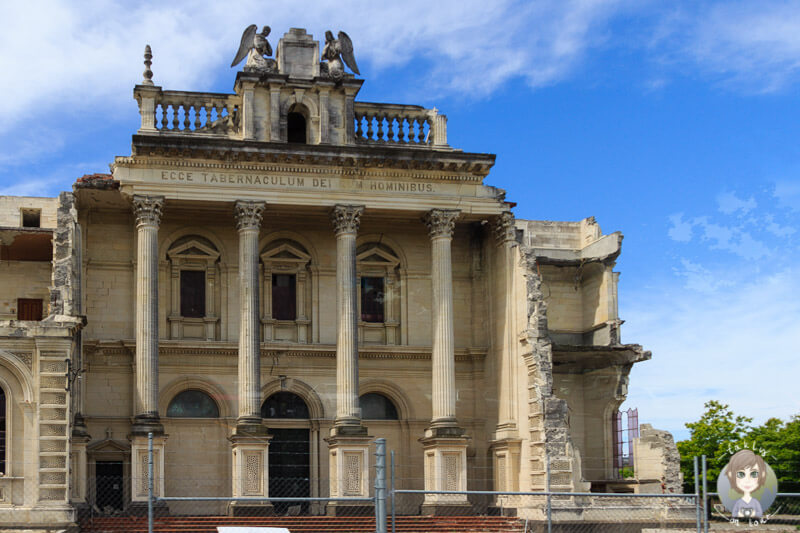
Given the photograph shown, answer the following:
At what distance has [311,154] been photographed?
36688mm

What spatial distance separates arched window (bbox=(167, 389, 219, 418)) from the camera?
38281 millimetres

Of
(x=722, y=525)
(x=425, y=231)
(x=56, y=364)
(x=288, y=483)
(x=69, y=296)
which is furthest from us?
(x=425, y=231)

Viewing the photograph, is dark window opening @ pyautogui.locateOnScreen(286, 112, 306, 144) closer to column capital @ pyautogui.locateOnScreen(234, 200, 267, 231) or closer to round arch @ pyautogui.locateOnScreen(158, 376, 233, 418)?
column capital @ pyautogui.locateOnScreen(234, 200, 267, 231)

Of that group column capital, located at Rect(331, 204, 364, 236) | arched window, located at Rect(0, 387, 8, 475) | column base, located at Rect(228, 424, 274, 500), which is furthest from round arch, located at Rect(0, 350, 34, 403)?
column capital, located at Rect(331, 204, 364, 236)

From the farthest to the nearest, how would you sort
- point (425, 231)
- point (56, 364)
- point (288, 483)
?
point (425, 231) < point (288, 483) < point (56, 364)

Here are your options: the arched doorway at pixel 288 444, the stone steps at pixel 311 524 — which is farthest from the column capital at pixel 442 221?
the stone steps at pixel 311 524

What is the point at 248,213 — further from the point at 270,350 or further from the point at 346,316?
the point at 270,350

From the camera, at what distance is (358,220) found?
37.1 m

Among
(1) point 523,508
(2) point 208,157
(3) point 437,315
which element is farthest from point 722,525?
(2) point 208,157

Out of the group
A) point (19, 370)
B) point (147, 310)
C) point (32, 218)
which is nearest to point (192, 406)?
point (147, 310)

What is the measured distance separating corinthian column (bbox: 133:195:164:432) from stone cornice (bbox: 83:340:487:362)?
95.6 inches

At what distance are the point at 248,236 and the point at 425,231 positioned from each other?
7.11m

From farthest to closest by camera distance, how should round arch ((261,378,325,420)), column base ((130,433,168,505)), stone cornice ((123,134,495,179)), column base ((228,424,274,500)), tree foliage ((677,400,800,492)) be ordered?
1. tree foliage ((677,400,800,492))
2. round arch ((261,378,325,420))
3. stone cornice ((123,134,495,179))
4. column base ((228,424,274,500))
5. column base ((130,433,168,505))

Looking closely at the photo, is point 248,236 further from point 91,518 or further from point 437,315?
point 91,518
